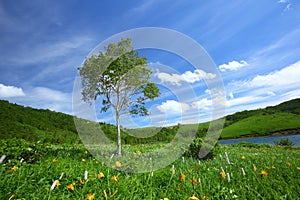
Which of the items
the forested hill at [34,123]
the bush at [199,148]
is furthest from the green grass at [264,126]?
the bush at [199,148]

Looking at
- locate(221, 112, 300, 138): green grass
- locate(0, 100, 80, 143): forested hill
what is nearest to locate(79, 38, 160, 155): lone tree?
locate(0, 100, 80, 143): forested hill

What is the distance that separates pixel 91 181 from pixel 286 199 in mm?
2658

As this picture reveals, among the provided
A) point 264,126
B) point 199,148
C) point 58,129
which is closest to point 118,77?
point 199,148

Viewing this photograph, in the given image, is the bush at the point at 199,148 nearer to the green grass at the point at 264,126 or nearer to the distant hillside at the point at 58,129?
the distant hillside at the point at 58,129

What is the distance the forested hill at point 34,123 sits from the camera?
61.4 ft

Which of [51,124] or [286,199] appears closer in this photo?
[286,199]

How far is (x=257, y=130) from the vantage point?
257 ft

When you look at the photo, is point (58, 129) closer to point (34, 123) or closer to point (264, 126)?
point (34, 123)

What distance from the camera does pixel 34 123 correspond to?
898 inches

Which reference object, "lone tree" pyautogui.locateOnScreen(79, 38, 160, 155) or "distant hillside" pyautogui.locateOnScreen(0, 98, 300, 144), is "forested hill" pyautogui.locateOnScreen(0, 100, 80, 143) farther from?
"lone tree" pyautogui.locateOnScreen(79, 38, 160, 155)

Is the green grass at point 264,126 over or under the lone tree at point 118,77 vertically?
under

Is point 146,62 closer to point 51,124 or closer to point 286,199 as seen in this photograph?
point 286,199

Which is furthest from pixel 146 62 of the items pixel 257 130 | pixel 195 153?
pixel 257 130

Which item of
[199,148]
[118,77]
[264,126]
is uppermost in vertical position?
[118,77]
